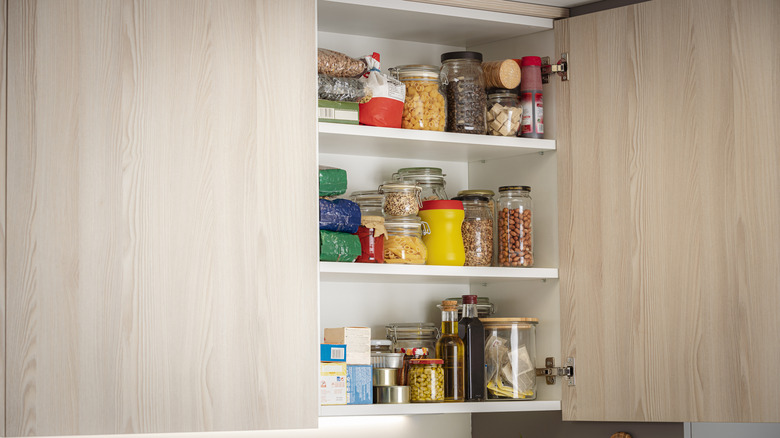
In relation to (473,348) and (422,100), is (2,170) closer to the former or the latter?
(422,100)

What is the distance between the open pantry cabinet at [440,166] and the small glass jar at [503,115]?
1.4 inches

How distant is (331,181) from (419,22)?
0.55 metres

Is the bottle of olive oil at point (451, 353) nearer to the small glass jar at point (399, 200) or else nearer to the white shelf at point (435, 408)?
the white shelf at point (435, 408)

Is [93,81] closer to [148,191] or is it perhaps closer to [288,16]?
[148,191]

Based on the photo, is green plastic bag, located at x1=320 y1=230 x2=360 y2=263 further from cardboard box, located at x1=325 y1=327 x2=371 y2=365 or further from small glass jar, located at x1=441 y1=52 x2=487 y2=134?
small glass jar, located at x1=441 y1=52 x2=487 y2=134

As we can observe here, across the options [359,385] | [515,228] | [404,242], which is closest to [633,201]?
[515,228]

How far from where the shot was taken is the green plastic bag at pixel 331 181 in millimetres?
2106

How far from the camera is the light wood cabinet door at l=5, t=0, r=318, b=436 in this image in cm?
173

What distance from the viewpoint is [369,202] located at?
2293mm

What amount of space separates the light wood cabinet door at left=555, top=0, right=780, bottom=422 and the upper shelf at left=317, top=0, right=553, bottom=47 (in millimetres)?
158

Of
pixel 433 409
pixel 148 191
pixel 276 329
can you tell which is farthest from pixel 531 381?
pixel 148 191

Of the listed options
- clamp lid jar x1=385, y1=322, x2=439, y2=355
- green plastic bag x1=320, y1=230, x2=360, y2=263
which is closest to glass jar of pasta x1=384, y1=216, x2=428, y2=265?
green plastic bag x1=320, y1=230, x2=360, y2=263

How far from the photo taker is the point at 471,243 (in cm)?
233

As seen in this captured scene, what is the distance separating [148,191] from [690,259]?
49.5 inches
